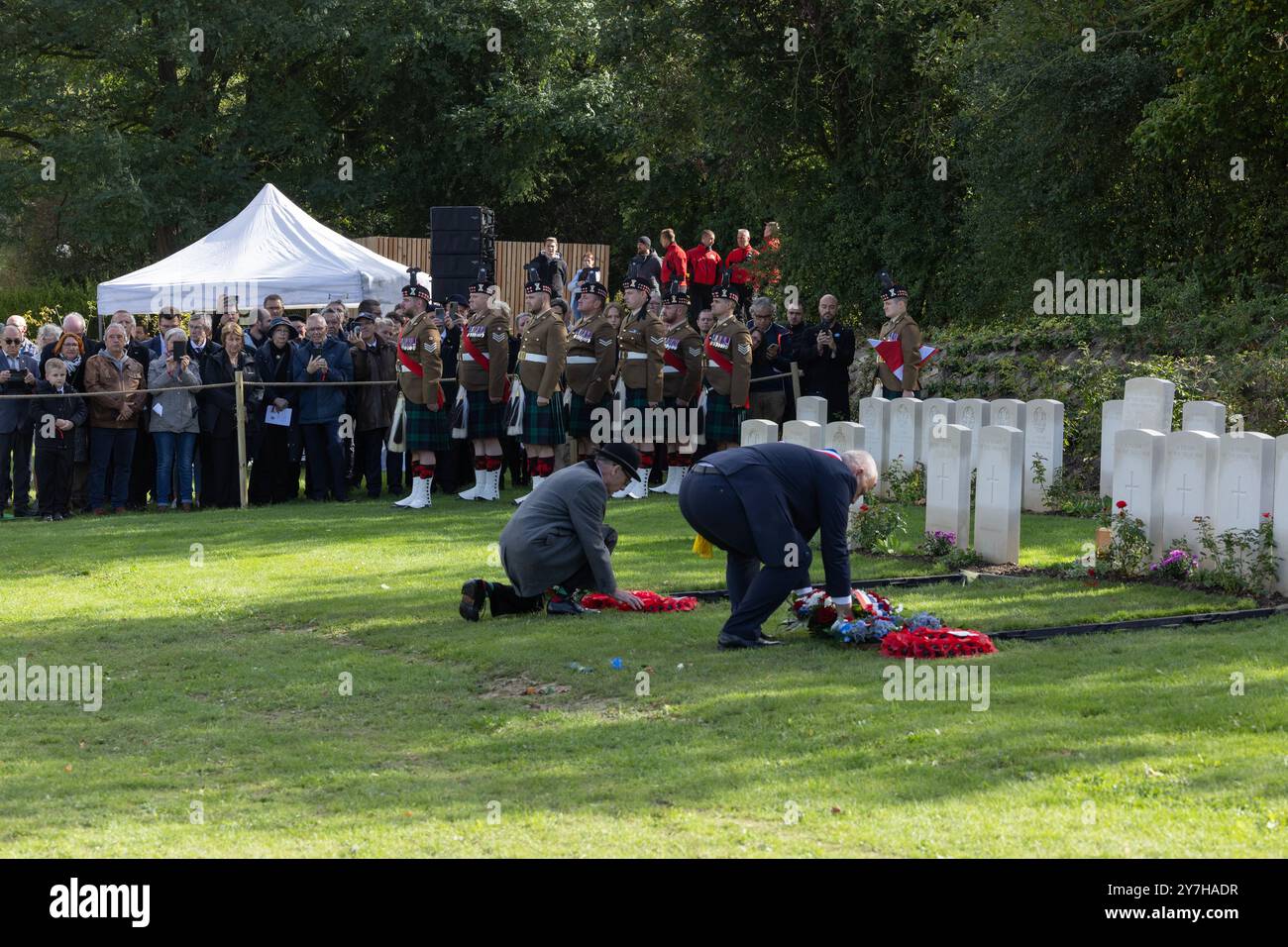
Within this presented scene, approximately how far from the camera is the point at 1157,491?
11297mm

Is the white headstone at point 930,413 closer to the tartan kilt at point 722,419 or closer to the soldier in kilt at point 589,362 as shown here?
the tartan kilt at point 722,419

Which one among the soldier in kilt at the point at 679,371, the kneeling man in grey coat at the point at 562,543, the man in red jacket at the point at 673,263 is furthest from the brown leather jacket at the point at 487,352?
the man in red jacket at the point at 673,263

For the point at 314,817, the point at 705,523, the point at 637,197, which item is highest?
the point at 637,197

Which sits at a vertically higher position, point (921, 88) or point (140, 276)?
point (921, 88)

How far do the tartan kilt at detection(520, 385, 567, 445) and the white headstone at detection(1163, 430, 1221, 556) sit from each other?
676 cm

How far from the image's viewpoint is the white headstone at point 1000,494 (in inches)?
465

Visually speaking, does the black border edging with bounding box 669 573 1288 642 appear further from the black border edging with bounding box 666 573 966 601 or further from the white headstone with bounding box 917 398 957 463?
the white headstone with bounding box 917 398 957 463

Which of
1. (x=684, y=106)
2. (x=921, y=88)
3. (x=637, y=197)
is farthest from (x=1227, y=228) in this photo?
(x=637, y=197)

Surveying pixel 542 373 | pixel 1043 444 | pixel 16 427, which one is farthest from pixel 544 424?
pixel 16 427

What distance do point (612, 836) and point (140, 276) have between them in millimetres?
18848

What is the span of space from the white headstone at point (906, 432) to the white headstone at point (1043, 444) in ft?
3.71

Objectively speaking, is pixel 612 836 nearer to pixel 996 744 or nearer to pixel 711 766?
pixel 711 766

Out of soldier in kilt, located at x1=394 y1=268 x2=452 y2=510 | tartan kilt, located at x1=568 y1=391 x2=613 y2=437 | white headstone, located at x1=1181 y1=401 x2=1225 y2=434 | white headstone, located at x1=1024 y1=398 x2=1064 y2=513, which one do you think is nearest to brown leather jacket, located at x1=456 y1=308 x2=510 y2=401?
soldier in kilt, located at x1=394 y1=268 x2=452 y2=510

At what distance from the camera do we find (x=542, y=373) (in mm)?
16094
